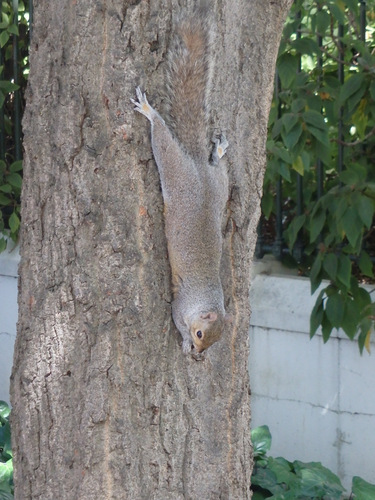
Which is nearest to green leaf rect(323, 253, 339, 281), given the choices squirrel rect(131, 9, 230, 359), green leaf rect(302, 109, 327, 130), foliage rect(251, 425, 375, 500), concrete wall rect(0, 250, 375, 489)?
concrete wall rect(0, 250, 375, 489)

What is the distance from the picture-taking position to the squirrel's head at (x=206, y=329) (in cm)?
177

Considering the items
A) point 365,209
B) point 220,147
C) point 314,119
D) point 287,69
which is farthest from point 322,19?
point 220,147

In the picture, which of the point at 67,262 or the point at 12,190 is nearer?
the point at 67,262

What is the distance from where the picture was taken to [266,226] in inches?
157

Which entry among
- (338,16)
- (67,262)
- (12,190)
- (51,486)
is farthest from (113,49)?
(12,190)

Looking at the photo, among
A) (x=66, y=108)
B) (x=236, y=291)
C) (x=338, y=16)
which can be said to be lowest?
(x=236, y=291)

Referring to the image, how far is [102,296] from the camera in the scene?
1.68m

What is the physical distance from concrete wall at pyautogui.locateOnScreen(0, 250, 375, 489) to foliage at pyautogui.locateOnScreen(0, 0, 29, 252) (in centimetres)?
114

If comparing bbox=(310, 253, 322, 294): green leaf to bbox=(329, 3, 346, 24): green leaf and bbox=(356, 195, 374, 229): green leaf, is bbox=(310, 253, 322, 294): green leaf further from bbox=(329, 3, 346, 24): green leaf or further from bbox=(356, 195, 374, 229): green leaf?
bbox=(329, 3, 346, 24): green leaf

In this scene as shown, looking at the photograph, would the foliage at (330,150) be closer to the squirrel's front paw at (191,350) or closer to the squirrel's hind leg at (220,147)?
the squirrel's hind leg at (220,147)

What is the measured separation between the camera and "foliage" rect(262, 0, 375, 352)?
291 cm

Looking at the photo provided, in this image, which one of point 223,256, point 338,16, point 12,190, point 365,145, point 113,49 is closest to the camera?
point 113,49

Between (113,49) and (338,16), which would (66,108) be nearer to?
(113,49)

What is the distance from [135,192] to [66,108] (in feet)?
Result: 0.70
